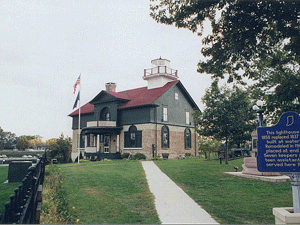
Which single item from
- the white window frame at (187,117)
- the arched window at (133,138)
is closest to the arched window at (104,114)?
the arched window at (133,138)

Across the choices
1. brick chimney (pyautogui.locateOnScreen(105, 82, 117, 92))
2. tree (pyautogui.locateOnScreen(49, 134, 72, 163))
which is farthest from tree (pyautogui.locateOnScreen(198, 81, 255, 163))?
brick chimney (pyautogui.locateOnScreen(105, 82, 117, 92))

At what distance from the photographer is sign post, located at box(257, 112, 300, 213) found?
623cm

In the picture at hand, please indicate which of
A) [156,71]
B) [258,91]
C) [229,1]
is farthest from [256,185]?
[156,71]

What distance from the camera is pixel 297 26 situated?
10977 mm

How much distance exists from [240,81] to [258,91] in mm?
15016

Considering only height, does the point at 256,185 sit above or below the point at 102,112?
below

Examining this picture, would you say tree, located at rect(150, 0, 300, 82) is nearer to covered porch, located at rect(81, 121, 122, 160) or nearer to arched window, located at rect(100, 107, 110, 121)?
covered porch, located at rect(81, 121, 122, 160)

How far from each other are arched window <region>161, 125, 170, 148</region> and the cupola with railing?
6570 mm

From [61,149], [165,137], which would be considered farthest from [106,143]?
[165,137]

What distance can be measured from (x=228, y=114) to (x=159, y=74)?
16.8 metres

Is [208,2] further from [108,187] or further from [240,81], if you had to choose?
[108,187]

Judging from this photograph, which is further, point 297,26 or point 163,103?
point 163,103

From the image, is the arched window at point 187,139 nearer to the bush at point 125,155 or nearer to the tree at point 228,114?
the bush at point 125,155

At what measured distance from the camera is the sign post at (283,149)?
623cm
